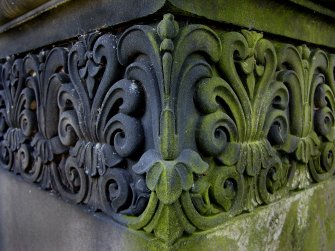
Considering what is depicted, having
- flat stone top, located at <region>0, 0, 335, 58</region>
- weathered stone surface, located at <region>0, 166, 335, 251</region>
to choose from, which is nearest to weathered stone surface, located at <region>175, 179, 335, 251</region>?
weathered stone surface, located at <region>0, 166, 335, 251</region>

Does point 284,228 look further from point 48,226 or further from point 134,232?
point 48,226

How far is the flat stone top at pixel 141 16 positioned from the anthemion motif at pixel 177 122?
32mm

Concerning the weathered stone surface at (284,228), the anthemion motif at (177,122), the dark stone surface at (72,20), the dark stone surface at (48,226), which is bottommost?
the dark stone surface at (48,226)

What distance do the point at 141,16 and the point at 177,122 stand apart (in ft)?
0.78

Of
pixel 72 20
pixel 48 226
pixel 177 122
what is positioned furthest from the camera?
pixel 48 226

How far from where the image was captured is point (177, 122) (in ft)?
2.34

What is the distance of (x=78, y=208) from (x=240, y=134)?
50 cm

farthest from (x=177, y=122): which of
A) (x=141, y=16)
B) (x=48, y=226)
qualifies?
(x=48, y=226)

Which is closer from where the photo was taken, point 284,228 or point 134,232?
point 134,232

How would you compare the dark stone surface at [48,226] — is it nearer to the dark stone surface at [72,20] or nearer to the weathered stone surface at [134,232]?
the weathered stone surface at [134,232]

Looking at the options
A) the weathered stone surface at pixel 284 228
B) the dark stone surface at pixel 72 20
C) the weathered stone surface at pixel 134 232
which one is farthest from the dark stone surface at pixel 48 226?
the dark stone surface at pixel 72 20

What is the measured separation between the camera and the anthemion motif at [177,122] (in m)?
0.71

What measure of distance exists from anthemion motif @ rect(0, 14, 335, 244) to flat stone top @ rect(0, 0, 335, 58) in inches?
1.3

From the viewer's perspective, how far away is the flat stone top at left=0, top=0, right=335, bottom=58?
0.74m
